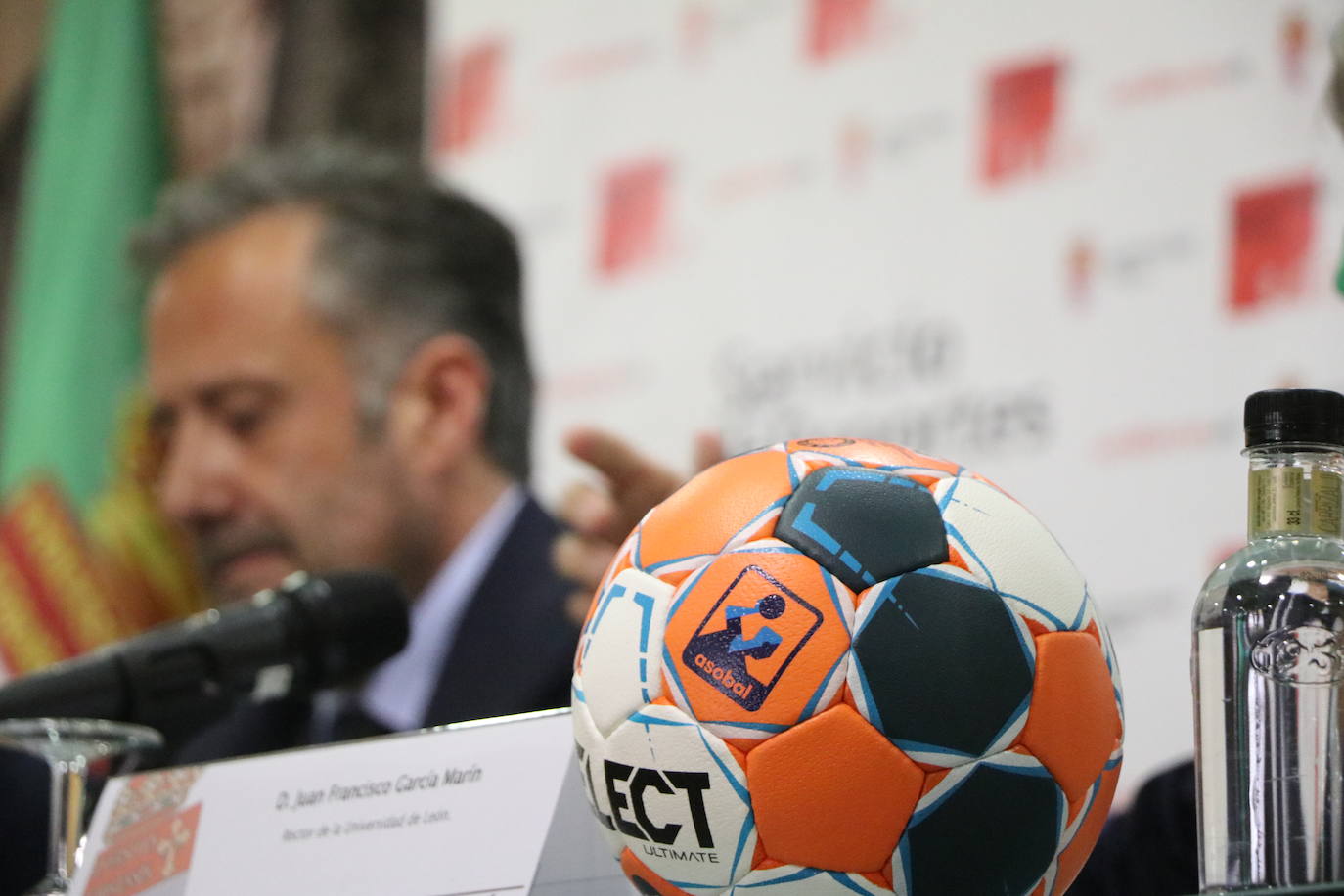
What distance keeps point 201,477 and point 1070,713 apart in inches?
88.6

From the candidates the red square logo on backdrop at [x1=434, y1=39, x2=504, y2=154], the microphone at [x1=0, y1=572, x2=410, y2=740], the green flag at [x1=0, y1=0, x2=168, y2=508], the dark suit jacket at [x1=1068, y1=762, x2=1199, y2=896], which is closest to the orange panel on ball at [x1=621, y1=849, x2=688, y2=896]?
the microphone at [x1=0, y1=572, x2=410, y2=740]

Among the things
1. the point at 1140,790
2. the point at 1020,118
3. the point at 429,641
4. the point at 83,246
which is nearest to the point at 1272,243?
the point at 1020,118

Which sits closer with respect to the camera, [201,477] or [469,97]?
[201,477]

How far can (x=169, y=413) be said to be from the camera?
2.82 metres

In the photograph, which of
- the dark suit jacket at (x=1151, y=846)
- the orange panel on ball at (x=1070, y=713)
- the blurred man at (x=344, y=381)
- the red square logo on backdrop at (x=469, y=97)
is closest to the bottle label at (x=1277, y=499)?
the orange panel on ball at (x=1070, y=713)

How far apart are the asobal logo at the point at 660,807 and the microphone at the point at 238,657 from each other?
20.8 inches

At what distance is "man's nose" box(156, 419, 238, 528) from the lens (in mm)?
2686

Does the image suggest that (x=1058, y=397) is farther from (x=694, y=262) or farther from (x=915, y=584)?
(x=915, y=584)

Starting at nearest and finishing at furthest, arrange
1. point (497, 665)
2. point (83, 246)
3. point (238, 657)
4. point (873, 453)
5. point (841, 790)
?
1. point (841, 790)
2. point (873, 453)
3. point (238, 657)
4. point (497, 665)
5. point (83, 246)

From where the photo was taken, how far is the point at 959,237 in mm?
2391

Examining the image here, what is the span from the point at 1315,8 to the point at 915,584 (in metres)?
1.75

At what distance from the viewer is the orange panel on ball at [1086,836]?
0.69 metres

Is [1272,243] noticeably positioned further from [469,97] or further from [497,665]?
[469,97]

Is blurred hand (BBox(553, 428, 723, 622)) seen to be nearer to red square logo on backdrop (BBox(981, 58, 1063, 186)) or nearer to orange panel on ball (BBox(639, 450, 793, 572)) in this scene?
orange panel on ball (BBox(639, 450, 793, 572))
